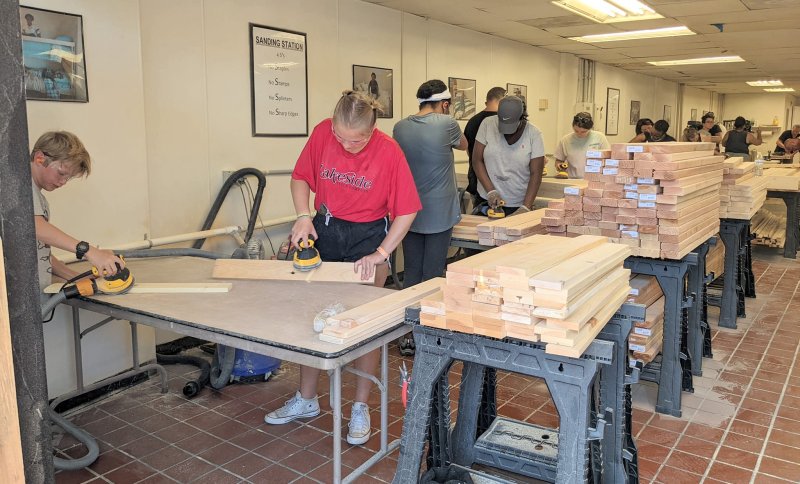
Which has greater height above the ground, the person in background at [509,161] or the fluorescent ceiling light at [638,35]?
the fluorescent ceiling light at [638,35]

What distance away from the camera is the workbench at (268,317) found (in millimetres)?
2277

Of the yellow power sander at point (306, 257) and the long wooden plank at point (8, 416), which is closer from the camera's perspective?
the long wooden plank at point (8, 416)

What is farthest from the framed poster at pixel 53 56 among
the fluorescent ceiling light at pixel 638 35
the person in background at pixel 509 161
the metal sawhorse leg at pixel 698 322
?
the fluorescent ceiling light at pixel 638 35

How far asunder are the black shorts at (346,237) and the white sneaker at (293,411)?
832 millimetres

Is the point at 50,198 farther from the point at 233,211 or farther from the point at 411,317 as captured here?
the point at 411,317

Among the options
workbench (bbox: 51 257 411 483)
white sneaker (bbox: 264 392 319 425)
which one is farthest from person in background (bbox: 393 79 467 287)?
workbench (bbox: 51 257 411 483)

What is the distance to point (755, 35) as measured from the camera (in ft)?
26.1

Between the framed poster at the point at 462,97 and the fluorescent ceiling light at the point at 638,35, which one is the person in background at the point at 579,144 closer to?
the framed poster at the point at 462,97

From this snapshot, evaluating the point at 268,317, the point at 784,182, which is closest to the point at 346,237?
the point at 268,317

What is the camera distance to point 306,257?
10.1 feet

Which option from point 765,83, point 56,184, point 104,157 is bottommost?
point 56,184

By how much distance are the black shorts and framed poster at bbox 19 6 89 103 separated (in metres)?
1.56

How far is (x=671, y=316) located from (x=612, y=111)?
889 centimetres

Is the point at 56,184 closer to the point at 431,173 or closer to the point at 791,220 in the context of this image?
the point at 431,173
